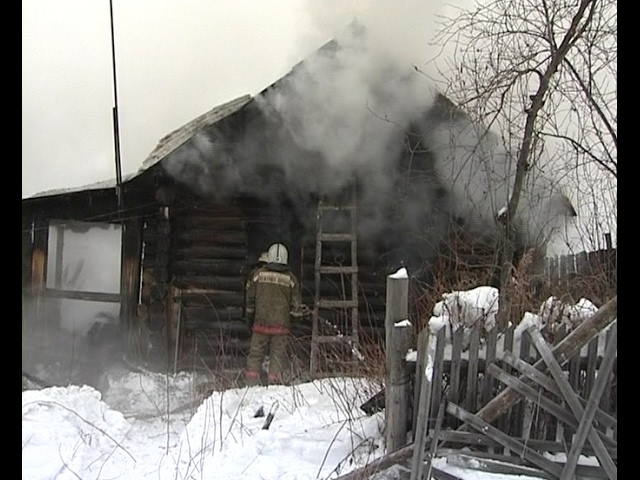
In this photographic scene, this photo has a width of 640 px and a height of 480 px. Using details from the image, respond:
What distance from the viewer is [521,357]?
332 centimetres

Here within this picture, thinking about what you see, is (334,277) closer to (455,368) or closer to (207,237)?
(207,237)

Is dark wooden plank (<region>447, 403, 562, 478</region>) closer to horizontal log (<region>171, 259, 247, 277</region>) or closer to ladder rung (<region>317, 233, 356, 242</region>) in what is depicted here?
ladder rung (<region>317, 233, 356, 242</region>)

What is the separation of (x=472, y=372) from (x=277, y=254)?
16.3 feet

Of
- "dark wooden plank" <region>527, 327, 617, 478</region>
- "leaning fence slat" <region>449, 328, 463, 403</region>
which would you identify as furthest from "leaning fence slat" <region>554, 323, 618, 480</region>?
"leaning fence slat" <region>449, 328, 463, 403</region>

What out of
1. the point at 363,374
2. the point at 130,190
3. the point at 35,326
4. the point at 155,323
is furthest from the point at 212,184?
the point at 363,374

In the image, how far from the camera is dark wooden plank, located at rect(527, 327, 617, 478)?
3.01 meters

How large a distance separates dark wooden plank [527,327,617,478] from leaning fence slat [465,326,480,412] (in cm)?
30

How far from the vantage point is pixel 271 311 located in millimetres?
7660

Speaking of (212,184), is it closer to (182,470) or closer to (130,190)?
(130,190)

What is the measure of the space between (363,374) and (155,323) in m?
4.24

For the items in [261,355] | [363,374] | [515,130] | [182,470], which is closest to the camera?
[182,470]

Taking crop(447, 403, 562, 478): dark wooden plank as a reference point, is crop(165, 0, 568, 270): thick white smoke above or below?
above

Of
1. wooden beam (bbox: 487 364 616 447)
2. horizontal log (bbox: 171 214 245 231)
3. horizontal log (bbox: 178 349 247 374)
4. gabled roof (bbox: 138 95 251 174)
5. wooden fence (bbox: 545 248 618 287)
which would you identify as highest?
gabled roof (bbox: 138 95 251 174)
